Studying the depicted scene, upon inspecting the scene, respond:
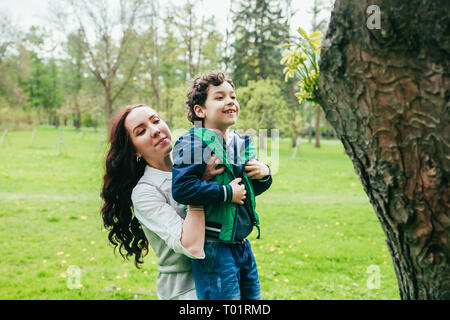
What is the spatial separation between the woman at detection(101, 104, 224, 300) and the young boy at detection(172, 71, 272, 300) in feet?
0.26

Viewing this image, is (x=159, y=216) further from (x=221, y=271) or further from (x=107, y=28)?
(x=107, y=28)

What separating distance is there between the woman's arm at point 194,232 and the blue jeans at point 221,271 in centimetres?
8

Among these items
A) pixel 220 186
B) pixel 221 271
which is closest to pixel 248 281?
pixel 221 271

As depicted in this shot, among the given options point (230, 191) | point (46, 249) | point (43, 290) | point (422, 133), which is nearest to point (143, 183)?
point (230, 191)

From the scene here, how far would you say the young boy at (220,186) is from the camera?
1.55m

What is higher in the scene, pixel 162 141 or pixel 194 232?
pixel 162 141

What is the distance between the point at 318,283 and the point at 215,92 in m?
4.01

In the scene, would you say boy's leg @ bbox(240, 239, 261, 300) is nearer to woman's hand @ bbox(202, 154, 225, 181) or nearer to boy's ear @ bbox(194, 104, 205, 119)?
woman's hand @ bbox(202, 154, 225, 181)

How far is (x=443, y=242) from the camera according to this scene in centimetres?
126

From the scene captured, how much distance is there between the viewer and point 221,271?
5.20ft

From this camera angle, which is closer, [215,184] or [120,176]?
[215,184]

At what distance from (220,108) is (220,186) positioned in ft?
1.28

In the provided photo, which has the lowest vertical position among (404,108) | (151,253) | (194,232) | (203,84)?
(151,253)

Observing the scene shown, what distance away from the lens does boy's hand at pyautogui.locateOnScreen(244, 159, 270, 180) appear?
1.72 metres
